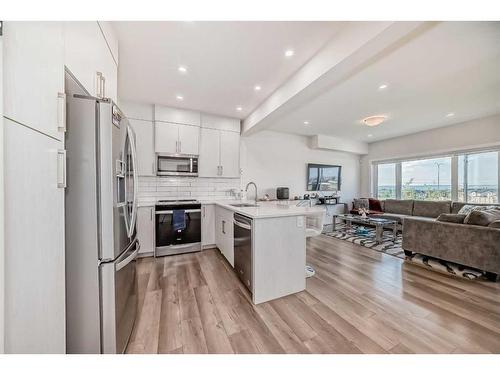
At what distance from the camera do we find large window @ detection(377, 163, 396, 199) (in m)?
5.97

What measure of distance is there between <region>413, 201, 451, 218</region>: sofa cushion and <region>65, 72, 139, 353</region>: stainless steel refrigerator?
645 centimetres

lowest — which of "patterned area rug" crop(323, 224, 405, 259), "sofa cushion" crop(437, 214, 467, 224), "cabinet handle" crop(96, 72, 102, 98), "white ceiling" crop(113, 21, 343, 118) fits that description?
"patterned area rug" crop(323, 224, 405, 259)

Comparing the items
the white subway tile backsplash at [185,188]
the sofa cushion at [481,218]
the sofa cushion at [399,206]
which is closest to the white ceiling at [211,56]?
the white subway tile backsplash at [185,188]

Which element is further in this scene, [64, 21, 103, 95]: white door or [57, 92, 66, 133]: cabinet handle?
[64, 21, 103, 95]: white door

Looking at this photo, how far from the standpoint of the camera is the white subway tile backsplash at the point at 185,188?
3514 millimetres

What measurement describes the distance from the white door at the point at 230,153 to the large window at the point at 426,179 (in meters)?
5.28

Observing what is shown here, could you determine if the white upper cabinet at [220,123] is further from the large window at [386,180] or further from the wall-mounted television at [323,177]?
the large window at [386,180]

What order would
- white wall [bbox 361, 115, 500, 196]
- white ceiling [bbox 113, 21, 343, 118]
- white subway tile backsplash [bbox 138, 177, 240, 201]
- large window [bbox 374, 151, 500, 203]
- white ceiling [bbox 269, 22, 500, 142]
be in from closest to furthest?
1. white ceiling [bbox 113, 21, 343, 118]
2. white ceiling [bbox 269, 22, 500, 142]
3. white subway tile backsplash [bbox 138, 177, 240, 201]
4. white wall [bbox 361, 115, 500, 196]
5. large window [bbox 374, 151, 500, 203]

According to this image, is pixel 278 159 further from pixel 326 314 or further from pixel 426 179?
pixel 426 179

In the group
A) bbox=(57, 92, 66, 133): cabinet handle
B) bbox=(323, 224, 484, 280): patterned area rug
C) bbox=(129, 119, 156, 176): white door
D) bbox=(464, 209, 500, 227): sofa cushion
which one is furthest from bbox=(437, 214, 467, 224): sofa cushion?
bbox=(129, 119, 156, 176): white door

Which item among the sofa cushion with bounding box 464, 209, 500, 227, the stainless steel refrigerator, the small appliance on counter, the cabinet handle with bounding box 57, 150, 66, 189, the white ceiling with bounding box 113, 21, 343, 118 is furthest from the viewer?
the small appliance on counter

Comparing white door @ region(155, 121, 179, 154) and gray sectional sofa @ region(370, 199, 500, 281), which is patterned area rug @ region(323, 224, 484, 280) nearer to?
gray sectional sofa @ region(370, 199, 500, 281)
